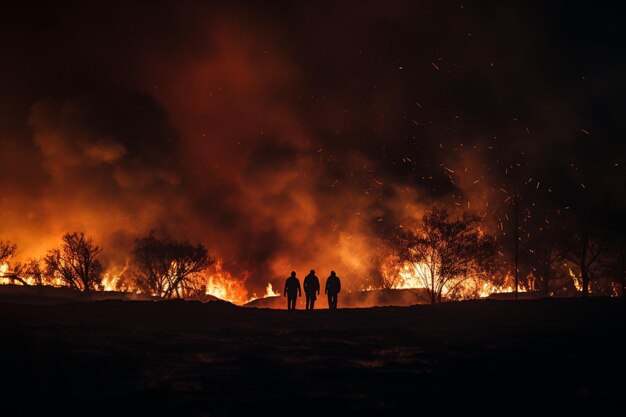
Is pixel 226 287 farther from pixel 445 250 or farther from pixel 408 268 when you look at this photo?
pixel 445 250

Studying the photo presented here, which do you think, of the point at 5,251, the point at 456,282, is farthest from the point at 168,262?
the point at 456,282

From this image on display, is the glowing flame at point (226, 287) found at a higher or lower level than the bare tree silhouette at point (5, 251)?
lower

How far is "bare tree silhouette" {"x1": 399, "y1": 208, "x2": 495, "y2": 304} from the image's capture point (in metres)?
64.3

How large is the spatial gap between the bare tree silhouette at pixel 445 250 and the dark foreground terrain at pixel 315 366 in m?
30.1

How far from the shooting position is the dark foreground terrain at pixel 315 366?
43.9ft

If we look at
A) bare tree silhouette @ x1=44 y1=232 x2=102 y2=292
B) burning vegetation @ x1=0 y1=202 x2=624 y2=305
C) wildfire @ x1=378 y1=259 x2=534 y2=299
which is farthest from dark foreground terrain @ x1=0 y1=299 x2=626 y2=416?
wildfire @ x1=378 y1=259 x2=534 y2=299

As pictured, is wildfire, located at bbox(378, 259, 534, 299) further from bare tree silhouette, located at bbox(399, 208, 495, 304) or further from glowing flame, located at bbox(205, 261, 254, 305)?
glowing flame, located at bbox(205, 261, 254, 305)

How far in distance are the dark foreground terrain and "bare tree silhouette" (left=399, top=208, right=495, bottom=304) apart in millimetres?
30098

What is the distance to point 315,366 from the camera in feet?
61.1

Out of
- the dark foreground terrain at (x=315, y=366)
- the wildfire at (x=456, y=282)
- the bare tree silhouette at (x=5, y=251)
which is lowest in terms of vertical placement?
the dark foreground terrain at (x=315, y=366)

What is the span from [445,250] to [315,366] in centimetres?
4786

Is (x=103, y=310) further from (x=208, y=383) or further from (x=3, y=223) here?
(x=3, y=223)

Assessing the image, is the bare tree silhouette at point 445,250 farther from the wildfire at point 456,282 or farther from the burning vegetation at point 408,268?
the wildfire at point 456,282

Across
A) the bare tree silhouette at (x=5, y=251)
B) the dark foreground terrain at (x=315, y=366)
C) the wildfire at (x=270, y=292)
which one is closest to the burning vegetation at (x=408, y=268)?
the bare tree silhouette at (x=5, y=251)
